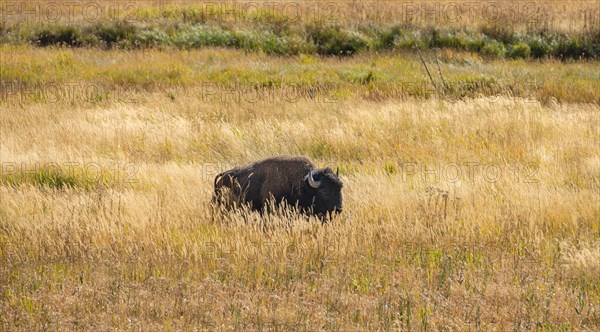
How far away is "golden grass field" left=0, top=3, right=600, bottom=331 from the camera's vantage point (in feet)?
25.9

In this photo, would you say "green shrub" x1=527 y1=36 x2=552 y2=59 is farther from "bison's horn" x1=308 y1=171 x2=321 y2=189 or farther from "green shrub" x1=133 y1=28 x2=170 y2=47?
"bison's horn" x1=308 y1=171 x2=321 y2=189

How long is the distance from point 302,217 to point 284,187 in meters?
0.49

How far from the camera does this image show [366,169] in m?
13.9

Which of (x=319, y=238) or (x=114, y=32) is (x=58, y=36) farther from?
(x=319, y=238)

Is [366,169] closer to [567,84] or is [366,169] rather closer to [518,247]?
[518,247]

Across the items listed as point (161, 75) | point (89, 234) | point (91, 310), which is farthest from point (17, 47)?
point (91, 310)

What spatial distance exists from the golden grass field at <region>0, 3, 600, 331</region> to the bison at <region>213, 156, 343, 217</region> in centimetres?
27

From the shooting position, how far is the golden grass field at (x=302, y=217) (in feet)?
25.9

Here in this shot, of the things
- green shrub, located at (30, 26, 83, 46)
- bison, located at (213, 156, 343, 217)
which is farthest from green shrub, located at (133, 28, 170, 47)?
bison, located at (213, 156, 343, 217)

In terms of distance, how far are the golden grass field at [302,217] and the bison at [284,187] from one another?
270 millimetres

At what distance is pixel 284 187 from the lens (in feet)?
34.0

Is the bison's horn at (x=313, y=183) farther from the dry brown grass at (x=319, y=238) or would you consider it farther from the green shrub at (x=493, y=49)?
the green shrub at (x=493, y=49)

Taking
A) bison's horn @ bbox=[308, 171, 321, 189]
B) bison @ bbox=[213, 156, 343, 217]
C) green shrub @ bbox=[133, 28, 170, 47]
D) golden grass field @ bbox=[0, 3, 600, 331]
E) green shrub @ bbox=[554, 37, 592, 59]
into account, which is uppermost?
bison's horn @ bbox=[308, 171, 321, 189]

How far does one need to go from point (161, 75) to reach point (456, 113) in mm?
9538
